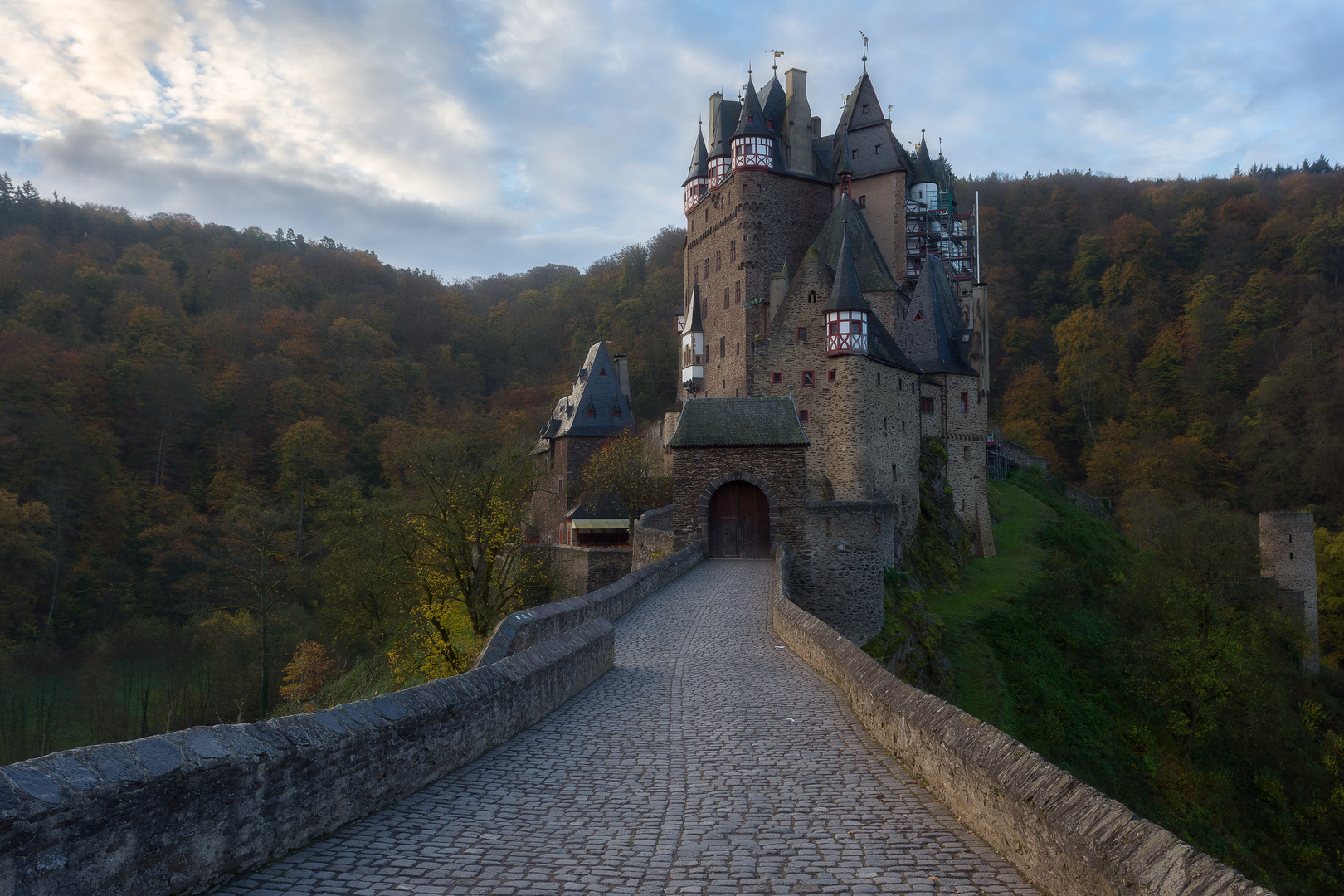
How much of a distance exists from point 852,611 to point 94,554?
1536 inches

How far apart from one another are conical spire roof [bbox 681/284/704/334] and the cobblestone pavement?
36122mm

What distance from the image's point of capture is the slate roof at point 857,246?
115ft

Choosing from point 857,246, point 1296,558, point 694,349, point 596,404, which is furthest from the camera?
point 596,404

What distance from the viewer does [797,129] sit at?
42281mm

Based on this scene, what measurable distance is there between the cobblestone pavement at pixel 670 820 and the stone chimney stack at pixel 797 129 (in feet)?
125

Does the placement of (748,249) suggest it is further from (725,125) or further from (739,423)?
(739,423)

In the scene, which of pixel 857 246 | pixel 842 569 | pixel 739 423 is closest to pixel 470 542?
pixel 739 423

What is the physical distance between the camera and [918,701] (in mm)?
6312

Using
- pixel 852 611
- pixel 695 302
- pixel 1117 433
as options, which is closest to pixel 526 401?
pixel 695 302

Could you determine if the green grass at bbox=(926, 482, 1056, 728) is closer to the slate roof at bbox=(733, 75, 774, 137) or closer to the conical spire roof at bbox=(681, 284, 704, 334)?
the conical spire roof at bbox=(681, 284, 704, 334)

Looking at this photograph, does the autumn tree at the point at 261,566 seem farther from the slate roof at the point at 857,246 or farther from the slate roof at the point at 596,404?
the slate roof at the point at 857,246

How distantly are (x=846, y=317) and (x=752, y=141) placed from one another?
47.4 feet

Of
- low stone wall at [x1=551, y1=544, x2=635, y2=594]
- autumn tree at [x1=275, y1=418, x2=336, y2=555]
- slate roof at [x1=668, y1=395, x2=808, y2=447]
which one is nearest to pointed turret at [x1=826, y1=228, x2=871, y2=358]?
slate roof at [x1=668, y1=395, x2=808, y2=447]

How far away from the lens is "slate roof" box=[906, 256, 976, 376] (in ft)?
119
